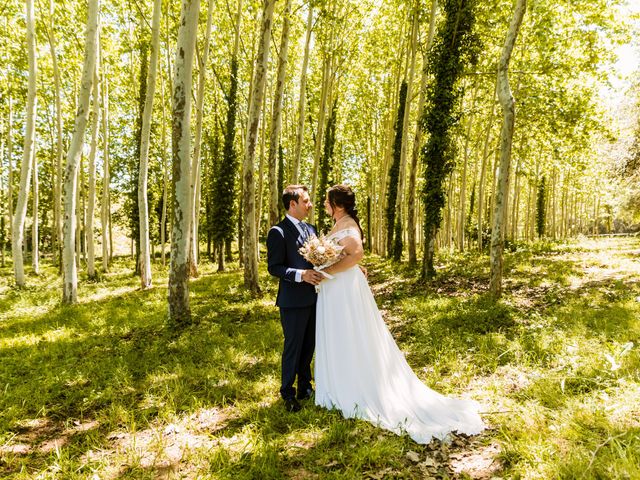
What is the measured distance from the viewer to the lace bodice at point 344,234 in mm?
4301

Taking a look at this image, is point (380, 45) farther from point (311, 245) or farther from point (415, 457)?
point (415, 457)

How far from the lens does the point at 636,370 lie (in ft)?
15.2

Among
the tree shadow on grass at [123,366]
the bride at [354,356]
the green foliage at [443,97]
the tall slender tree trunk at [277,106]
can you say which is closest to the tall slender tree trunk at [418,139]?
the green foliage at [443,97]

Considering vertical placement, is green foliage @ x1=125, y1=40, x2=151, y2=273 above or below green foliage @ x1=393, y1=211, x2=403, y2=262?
above

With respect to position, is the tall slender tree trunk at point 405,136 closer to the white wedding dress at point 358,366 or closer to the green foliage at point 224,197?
the green foliage at point 224,197

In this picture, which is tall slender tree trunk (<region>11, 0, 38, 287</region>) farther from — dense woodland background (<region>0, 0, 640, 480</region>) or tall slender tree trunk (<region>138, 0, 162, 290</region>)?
tall slender tree trunk (<region>138, 0, 162, 290</region>)

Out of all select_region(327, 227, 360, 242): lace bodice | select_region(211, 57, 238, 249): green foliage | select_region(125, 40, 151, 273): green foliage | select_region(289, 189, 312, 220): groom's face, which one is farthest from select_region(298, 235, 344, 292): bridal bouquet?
select_region(211, 57, 238, 249): green foliage

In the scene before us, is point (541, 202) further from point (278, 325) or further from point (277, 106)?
point (278, 325)

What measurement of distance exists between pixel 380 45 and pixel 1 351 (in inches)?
850

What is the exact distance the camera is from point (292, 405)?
445 cm

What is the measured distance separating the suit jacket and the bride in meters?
0.23

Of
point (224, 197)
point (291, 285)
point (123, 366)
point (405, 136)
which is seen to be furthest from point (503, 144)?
point (224, 197)

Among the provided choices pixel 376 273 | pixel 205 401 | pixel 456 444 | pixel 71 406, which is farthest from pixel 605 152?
pixel 71 406

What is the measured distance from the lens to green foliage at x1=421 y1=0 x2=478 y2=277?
12.9 meters
